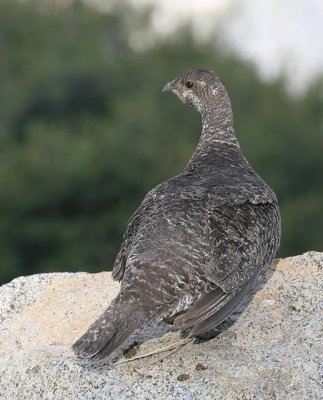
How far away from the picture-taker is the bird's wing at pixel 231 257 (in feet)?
31.1

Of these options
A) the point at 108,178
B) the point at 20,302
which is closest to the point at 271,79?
the point at 108,178

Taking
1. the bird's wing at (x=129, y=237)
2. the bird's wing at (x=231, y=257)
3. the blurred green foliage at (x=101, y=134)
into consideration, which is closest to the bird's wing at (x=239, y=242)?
the bird's wing at (x=231, y=257)

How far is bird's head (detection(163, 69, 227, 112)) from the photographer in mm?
12531

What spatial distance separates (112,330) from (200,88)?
167 inches

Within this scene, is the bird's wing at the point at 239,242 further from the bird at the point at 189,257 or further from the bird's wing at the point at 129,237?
the bird's wing at the point at 129,237

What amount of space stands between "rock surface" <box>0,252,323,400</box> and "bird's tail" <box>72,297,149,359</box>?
1.87 ft

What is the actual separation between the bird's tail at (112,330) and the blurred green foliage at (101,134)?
32.2 metres

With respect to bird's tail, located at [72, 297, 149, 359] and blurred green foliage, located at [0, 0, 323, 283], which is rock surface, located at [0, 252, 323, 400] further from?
blurred green foliage, located at [0, 0, 323, 283]

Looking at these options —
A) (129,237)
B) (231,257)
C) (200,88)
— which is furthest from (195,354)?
(200,88)

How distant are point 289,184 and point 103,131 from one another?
→ 10.1 m

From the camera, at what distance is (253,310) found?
10.9 meters

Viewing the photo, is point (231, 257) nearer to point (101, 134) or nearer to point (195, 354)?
point (195, 354)

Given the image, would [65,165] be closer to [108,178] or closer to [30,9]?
[108,178]

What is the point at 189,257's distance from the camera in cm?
964
